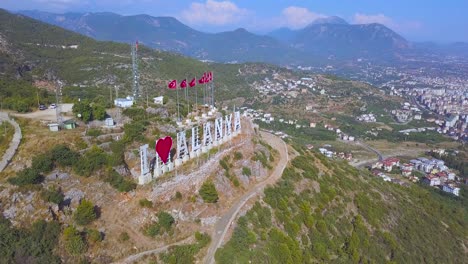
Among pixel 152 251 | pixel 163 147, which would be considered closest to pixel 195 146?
pixel 163 147

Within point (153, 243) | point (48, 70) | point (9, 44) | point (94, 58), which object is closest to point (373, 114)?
point (94, 58)

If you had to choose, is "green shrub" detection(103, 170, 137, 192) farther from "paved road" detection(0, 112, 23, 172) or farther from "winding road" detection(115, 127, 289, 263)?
"paved road" detection(0, 112, 23, 172)

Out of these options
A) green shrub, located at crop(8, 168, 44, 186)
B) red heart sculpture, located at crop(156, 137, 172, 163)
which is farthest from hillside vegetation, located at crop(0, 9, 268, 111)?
red heart sculpture, located at crop(156, 137, 172, 163)

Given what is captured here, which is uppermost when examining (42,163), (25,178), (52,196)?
(42,163)

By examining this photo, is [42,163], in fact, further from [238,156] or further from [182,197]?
[238,156]

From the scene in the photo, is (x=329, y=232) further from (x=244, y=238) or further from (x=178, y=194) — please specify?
(x=178, y=194)
